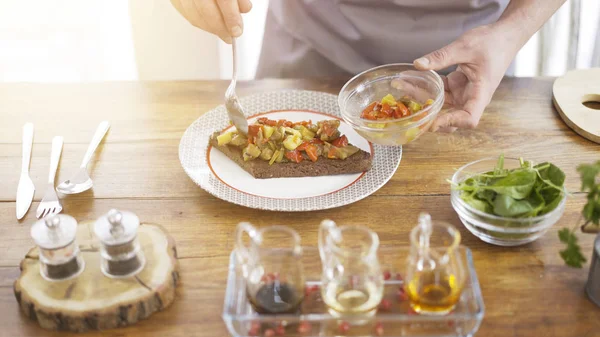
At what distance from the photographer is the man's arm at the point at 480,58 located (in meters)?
1.71

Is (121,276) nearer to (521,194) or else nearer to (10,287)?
(10,287)

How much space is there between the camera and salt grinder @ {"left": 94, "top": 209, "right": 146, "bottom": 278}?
1269 mm

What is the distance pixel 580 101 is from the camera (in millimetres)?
1926

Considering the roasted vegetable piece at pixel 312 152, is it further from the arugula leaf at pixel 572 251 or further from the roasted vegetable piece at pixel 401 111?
the arugula leaf at pixel 572 251

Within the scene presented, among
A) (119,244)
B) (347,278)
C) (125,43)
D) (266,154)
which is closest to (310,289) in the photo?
(347,278)

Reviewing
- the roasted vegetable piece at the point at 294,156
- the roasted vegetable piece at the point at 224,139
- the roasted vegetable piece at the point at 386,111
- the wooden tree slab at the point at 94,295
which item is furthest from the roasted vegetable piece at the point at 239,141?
the wooden tree slab at the point at 94,295

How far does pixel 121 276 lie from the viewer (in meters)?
1.30

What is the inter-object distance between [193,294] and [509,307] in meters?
0.62

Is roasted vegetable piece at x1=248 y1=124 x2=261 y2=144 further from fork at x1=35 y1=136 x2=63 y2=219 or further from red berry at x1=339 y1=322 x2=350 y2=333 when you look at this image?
red berry at x1=339 y1=322 x2=350 y2=333

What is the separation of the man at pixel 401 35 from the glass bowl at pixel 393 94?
2.5 inches

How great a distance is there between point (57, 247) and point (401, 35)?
48.6 inches

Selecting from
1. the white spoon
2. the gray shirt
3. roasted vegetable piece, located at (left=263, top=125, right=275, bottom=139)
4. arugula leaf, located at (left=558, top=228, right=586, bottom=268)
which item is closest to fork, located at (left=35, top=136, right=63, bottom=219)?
the white spoon

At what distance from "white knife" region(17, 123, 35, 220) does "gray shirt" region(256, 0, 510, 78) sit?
861 mm

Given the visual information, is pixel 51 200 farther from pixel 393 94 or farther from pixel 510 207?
pixel 510 207
